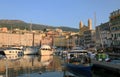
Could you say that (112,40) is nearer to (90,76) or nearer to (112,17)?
(112,17)

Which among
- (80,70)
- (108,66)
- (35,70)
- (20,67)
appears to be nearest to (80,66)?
(80,70)

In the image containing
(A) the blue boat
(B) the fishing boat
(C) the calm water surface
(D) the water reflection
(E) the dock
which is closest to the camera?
(E) the dock

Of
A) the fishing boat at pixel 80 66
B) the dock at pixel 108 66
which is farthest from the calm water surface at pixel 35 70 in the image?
the fishing boat at pixel 80 66

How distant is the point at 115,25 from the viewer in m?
98.2

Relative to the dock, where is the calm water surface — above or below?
below

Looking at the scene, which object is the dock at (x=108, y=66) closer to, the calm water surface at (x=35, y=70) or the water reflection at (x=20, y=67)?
the calm water surface at (x=35, y=70)

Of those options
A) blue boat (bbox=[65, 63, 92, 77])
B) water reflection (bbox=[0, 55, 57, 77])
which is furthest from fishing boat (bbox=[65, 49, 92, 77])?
water reflection (bbox=[0, 55, 57, 77])

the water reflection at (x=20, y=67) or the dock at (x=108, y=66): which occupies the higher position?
the dock at (x=108, y=66)

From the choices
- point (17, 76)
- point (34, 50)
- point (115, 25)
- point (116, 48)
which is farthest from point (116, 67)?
point (34, 50)

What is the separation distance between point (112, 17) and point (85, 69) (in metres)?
62.8

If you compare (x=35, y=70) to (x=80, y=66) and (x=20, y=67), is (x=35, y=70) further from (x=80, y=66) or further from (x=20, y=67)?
(x=80, y=66)

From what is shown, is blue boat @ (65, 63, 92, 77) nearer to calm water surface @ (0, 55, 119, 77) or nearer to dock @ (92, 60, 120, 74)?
calm water surface @ (0, 55, 119, 77)

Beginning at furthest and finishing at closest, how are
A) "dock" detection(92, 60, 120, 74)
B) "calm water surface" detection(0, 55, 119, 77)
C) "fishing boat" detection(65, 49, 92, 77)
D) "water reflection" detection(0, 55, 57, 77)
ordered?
"water reflection" detection(0, 55, 57, 77)
"calm water surface" detection(0, 55, 119, 77)
"fishing boat" detection(65, 49, 92, 77)
"dock" detection(92, 60, 120, 74)

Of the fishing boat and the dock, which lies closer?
the dock
